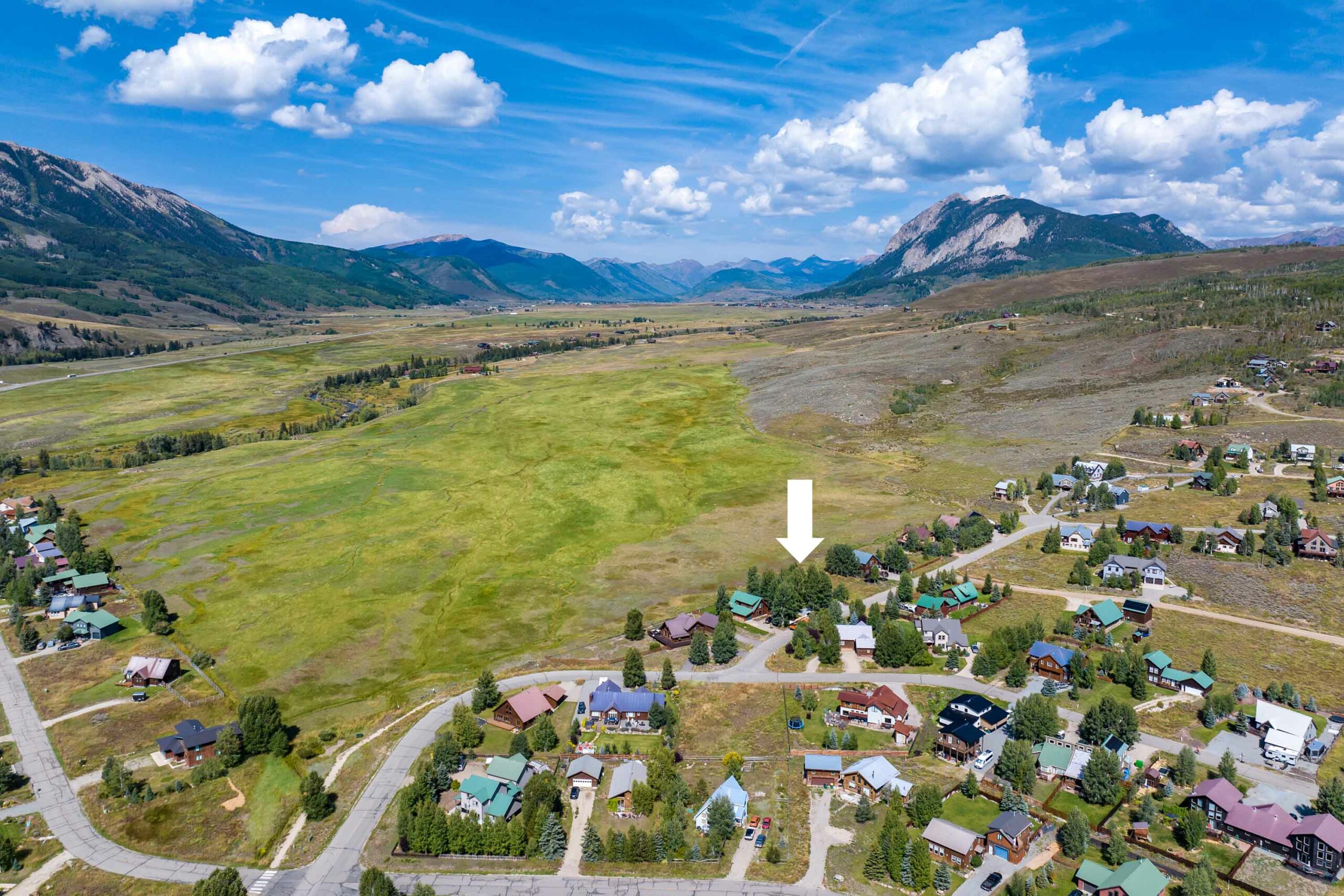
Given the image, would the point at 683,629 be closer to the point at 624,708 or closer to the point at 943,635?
the point at 624,708

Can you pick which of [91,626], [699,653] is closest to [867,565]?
[699,653]

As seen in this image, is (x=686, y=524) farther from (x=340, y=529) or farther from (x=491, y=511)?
(x=340, y=529)

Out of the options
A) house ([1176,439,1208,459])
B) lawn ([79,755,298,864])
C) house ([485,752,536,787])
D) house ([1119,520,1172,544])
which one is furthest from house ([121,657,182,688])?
house ([1176,439,1208,459])

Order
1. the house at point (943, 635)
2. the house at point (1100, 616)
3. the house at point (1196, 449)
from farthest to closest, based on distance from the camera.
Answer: the house at point (1196, 449) < the house at point (1100, 616) < the house at point (943, 635)

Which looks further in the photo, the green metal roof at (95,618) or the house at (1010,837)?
the green metal roof at (95,618)

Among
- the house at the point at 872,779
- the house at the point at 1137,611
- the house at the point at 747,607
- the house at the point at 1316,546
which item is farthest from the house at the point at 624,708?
the house at the point at 1316,546

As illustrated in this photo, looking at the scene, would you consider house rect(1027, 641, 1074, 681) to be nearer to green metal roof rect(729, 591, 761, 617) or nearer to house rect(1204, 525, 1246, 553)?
green metal roof rect(729, 591, 761, 617)

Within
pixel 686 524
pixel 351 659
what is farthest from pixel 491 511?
pixel 351 659

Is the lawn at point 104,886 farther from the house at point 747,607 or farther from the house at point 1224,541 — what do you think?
the house at point 1224,541
